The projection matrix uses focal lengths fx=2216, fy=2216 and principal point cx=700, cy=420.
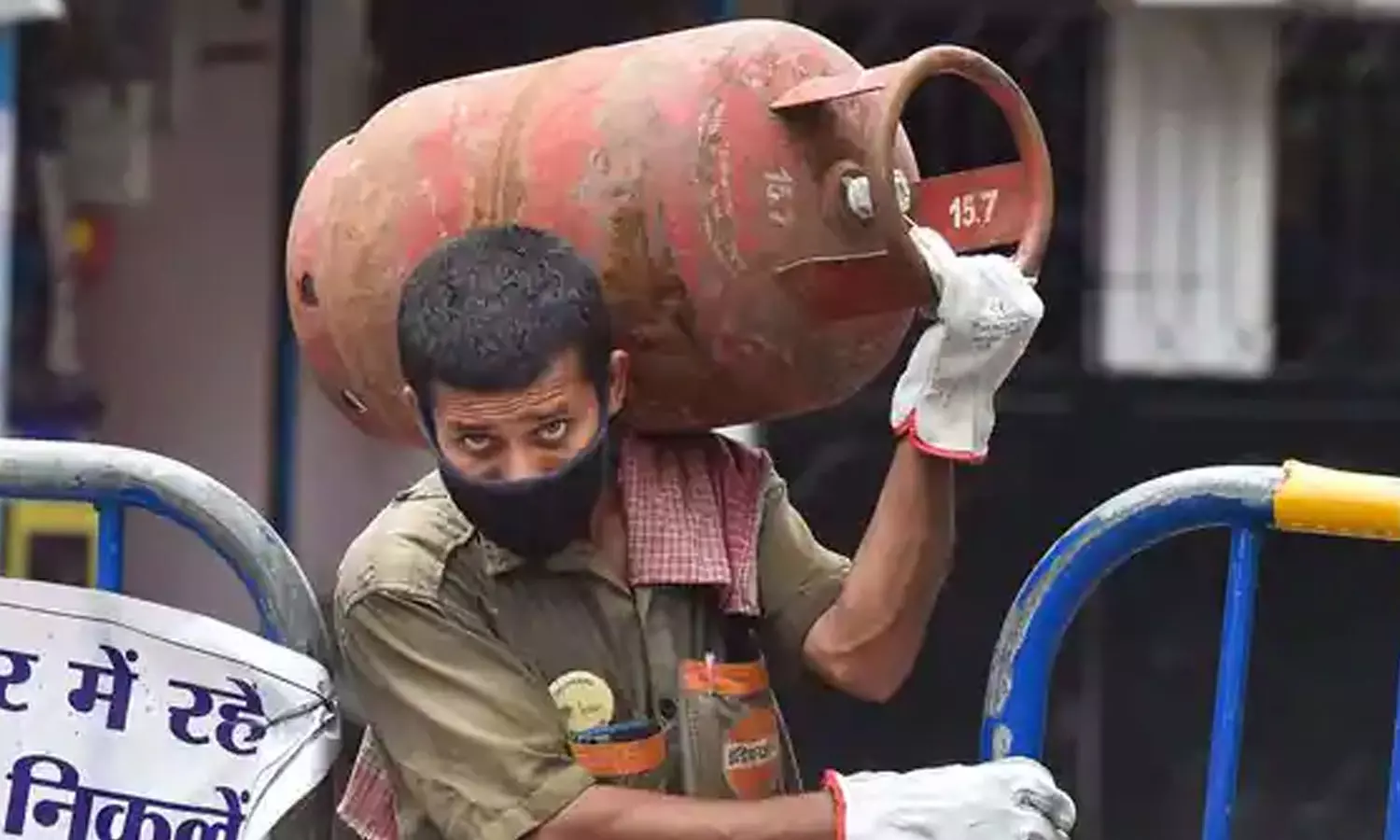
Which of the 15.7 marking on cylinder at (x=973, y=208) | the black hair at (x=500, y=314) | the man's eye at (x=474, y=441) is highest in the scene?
the 15.7 marking on cylinder at (x=973, y=208)

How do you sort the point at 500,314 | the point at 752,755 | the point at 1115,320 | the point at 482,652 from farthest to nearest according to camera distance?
the point at 1115,320 < the point at 752,755 < the point at 482,652 < the point at 500,314

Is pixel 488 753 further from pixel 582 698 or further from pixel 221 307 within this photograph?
pixel 221 307

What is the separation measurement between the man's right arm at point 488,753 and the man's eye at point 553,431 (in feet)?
0.76

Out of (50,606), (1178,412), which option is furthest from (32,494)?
(1178,412)

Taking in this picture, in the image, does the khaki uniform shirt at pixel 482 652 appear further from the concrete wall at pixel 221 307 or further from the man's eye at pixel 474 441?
the concrete wall at pixel 221 307

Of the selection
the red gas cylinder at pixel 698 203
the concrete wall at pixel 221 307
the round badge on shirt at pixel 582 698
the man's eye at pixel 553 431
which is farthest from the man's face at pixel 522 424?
the concrete wall at pixel 221 307

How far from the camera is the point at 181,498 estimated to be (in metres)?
2.55

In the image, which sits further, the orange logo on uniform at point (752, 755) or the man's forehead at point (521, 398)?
the orange logo on uniform at point (752, 755)

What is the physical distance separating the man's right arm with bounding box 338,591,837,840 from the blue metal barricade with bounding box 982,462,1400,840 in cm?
36

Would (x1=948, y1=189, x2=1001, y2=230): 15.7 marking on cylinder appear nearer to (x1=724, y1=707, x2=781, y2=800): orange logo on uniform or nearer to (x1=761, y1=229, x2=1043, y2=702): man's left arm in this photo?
(x1=761, y1=229, x2=1043, y2=702): man's left arm

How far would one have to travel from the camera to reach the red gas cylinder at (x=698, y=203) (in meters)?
2.37

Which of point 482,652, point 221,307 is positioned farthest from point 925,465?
point 221,307

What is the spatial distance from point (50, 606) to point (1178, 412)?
13.6ft

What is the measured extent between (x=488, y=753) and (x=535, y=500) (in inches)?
11.0
